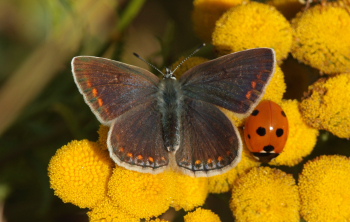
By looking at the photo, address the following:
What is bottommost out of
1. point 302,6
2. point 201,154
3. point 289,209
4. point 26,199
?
point 26,199

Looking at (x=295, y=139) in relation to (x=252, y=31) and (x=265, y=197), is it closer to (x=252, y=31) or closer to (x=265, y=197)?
(x=265, y=197)

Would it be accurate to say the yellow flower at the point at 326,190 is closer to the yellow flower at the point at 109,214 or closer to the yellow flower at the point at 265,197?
the yellow flower at the point at 265,197

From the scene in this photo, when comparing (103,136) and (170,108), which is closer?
(170,108)

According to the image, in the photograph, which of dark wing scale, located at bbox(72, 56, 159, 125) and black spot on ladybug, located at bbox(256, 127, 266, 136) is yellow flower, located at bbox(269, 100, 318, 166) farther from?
dark wing scale, located at bbox(72, 56, 159, 125)

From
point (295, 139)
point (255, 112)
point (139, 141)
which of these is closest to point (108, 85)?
point (139, 141)

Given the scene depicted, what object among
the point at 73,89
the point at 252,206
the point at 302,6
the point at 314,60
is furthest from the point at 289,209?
the point at 73,89

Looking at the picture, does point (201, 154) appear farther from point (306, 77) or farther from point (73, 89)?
point (73, 89)
